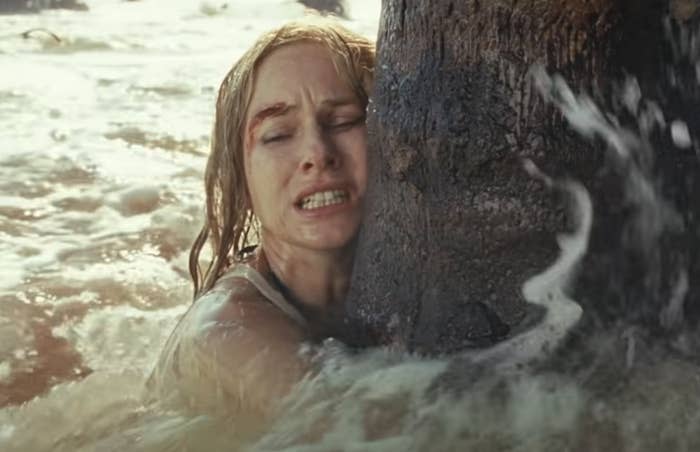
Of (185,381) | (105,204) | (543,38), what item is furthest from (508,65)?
(105,204)

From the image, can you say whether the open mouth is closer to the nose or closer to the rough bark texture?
the nose

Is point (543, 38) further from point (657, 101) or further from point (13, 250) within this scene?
point (13, 250)

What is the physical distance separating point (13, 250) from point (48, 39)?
6817 mm

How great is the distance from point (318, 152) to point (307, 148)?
5 cm

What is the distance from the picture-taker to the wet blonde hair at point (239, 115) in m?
3.10

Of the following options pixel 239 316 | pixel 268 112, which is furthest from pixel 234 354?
pixel 268 112

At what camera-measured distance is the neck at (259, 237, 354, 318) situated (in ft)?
10.2

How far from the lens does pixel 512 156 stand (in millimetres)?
2303

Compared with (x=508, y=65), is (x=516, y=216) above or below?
below

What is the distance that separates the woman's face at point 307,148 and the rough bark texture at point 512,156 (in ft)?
1.49

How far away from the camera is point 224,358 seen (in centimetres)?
279

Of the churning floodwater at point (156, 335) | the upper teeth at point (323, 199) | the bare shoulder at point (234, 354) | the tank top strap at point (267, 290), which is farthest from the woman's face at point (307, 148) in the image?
the churning floodwater at point (156, 335)

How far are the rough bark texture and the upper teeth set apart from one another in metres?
0.46

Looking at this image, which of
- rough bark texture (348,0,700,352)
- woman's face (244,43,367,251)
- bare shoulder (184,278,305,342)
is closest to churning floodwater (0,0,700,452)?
rough bark texture (348,0,700,352)
